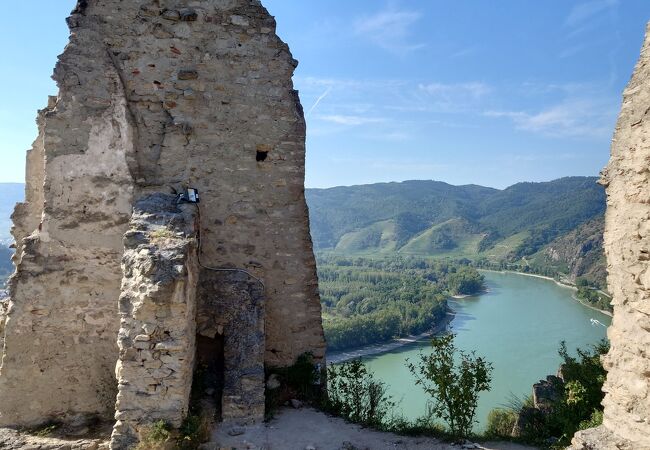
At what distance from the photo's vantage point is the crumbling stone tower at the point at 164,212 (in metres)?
4.90

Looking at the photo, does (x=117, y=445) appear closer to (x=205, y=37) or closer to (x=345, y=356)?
(x=205, y=37)

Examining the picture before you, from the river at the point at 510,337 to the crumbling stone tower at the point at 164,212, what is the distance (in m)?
11.3

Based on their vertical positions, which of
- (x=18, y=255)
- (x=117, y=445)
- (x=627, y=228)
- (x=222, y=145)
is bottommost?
(x=117, y=445)

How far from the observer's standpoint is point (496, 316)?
Answer: 47125 millimetres

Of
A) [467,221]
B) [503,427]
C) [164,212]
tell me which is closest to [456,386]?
[503,427]

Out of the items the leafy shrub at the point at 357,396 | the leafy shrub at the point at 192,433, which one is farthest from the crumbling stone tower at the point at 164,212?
the leafy shrub at the point at 357,396

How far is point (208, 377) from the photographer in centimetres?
513

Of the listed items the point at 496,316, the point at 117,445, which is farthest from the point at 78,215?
the point at 496,316

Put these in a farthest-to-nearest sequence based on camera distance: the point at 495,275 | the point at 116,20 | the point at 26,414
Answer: the point at 495,275 < the point at 116,20 < the point at 26,414

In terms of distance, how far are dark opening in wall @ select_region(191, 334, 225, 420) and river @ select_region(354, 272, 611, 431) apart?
11242 mm

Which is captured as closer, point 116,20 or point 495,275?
point 116,20

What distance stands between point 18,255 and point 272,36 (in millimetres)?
4137

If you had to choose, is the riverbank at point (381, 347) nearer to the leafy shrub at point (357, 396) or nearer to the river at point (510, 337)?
the river at point (510, 337)

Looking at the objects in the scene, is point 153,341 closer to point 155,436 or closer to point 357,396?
point 155,436
